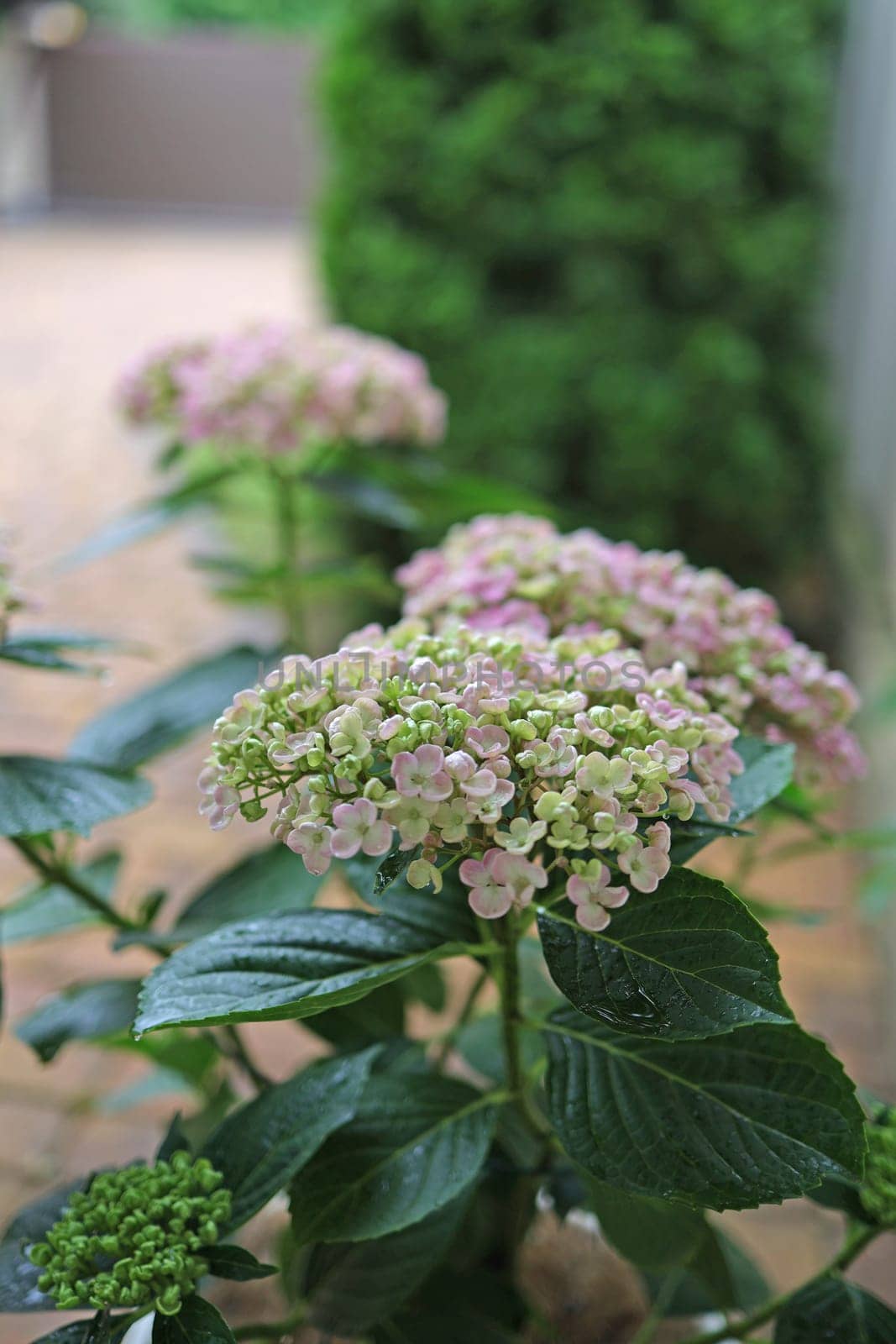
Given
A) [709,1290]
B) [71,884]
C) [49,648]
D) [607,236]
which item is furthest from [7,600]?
[607,236]

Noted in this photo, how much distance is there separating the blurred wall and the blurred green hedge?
806cm

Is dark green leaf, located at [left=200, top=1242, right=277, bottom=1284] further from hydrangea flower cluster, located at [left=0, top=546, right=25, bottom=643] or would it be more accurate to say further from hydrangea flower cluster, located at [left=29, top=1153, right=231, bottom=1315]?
hydrangea flower cluster, located at [left=0, top=546, right=25, bottom=643]

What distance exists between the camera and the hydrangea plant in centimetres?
54

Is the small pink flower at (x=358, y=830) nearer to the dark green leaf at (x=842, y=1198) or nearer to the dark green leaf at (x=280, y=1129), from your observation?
the dark green leaf at (x=280, y=1129)

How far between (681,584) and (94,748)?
482 mm

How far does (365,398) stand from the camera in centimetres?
124

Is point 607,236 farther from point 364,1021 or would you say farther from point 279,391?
point 364,1021

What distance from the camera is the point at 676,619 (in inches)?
30.0

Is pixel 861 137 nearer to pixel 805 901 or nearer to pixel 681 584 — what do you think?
pixel 805 901

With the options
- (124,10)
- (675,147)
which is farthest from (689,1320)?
(124,10)

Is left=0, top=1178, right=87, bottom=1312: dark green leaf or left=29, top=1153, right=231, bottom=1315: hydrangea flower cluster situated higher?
left=29, top=1153, right=231, bottom=1315: hydrangea flower cluster

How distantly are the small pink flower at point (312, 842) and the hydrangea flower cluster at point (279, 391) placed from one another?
72 cm

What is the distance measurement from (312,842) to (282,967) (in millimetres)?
98

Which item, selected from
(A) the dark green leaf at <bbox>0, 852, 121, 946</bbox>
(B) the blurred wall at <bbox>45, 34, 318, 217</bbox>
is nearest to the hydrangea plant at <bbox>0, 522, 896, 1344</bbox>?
(A) the dark green leaf at <bbox>0, 852, 121, 946</bbox>
